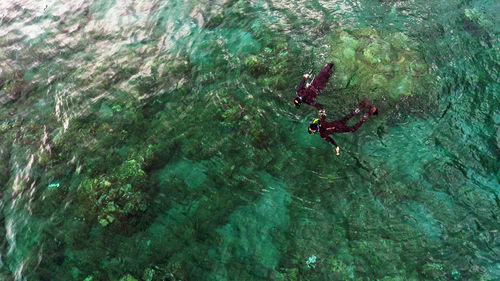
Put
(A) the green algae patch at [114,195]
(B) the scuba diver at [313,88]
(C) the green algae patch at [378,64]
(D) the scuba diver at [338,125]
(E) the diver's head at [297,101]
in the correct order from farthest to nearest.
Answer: (C) the green algae patch at [378,64] < (B) the scuba diver at [313,88] < (E) the diver's head at [297,101] < (D) the scuba diver at [338,125] < (A) the green algae patch at [114,195]

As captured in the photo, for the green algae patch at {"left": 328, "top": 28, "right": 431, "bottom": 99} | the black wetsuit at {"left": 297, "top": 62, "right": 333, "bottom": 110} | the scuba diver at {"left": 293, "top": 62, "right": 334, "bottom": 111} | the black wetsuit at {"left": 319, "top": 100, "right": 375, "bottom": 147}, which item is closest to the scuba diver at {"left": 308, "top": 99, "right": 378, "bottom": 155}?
the black wetsuit at {"left": 319, "top": 100, "right": 375, "bottom": 147}

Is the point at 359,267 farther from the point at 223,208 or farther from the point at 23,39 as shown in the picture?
the point at 23,39

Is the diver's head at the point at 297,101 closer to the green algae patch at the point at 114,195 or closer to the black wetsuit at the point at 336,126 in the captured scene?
the black wetsuit at the point at 336,126

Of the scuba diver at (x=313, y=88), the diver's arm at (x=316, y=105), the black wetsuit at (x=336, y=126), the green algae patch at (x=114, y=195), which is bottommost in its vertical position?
the green algae patch at (x=114, y=195)

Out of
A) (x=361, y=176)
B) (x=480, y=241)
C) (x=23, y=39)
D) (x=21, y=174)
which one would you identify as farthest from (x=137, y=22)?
(x=480, y=241)

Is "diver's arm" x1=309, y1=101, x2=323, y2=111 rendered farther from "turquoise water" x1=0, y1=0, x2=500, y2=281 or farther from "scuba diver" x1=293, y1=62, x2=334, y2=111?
"turquoise water" x1=0, y1=0, x2=500, y2=281

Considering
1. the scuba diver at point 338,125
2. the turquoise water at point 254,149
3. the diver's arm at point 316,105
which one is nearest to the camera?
the turquoise water at point 254,149

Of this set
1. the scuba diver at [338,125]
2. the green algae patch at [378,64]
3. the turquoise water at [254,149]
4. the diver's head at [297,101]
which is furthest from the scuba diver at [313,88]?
the scuba diver at [338,125]
